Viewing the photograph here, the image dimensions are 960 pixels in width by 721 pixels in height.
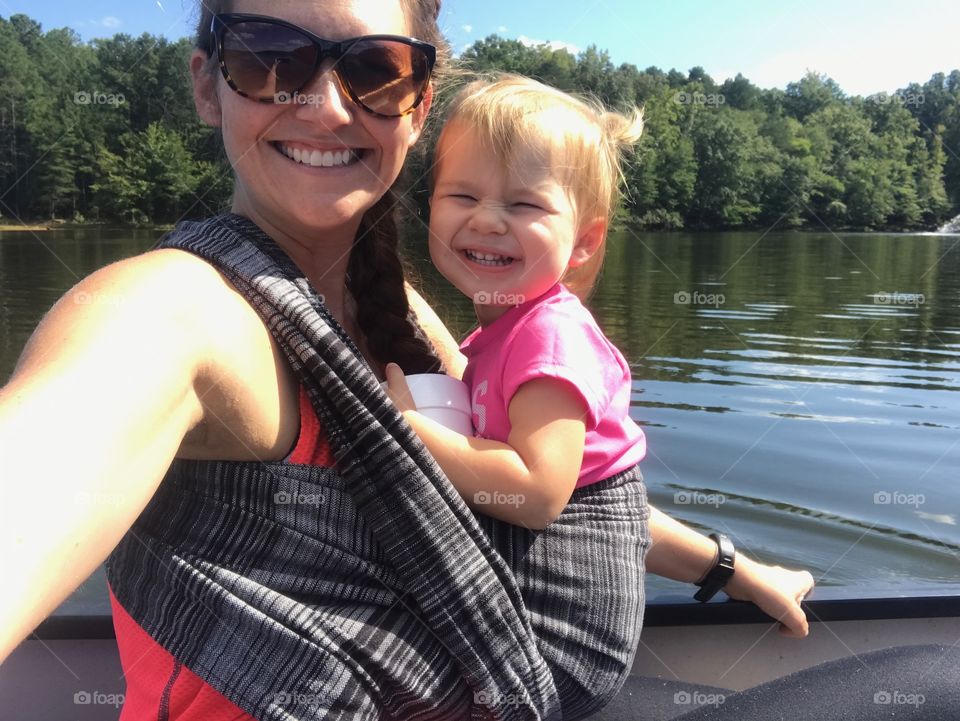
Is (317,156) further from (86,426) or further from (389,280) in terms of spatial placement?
(86,426)

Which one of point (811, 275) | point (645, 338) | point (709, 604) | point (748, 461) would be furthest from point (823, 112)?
point (709, 604)

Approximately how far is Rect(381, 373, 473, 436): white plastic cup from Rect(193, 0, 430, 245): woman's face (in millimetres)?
345

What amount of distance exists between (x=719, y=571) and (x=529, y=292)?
3.10 feet

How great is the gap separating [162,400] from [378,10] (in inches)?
36.2

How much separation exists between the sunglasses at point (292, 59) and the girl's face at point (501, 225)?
0.26 meters

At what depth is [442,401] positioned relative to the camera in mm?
1665

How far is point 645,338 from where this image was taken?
1284 cm

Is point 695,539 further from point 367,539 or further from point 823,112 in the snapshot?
point 823,112

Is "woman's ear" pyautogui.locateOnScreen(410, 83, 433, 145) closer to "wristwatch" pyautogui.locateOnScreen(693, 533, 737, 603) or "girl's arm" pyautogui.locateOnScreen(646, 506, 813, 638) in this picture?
"girl's arm" pyautogui.locateOnScreen(646, 506, 813, 638)

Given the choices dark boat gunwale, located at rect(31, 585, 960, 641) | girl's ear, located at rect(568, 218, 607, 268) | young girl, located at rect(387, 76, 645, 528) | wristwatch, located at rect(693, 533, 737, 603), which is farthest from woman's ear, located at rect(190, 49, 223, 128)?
wristwatch, located at rect(693, 533, 737, 603)

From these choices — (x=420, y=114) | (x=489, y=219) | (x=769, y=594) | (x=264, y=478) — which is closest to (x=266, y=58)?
(x=420, y=114)

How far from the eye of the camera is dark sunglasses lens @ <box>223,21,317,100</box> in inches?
60.1

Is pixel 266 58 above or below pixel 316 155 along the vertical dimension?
above

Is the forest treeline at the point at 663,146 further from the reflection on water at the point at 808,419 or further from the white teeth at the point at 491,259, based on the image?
the white teeth at the point at 491,259
